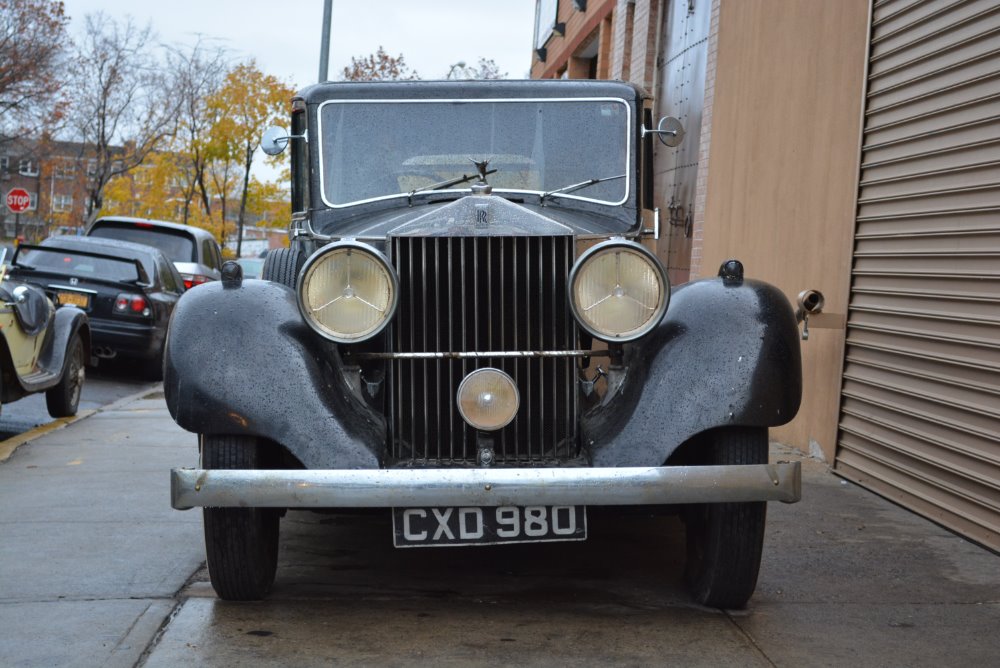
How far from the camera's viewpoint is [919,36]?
22.9ft

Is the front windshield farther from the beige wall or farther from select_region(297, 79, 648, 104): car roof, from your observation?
the beige wall

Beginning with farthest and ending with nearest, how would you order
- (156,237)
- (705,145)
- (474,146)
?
(156,237), (705,145), (474,146)

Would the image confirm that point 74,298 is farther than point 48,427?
Yes

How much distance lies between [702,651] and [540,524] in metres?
0.70

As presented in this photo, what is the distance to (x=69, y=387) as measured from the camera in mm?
10148

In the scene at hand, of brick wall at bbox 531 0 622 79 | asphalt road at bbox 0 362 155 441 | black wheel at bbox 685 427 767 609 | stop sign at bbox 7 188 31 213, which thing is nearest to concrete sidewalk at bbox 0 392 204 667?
asphalt road at bbox 0 362 155 441

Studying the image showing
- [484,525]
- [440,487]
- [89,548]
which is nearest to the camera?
[440,487]

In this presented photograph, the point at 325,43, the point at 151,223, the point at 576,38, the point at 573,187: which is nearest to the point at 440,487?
the point at 573,187

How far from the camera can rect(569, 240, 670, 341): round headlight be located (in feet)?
14.4

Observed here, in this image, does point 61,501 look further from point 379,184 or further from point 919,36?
point 919,36

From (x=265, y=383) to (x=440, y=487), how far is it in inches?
30.0

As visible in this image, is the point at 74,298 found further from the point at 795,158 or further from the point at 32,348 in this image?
the point at 795,158

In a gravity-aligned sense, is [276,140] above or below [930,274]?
above

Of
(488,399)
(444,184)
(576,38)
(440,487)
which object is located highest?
(576,38)
